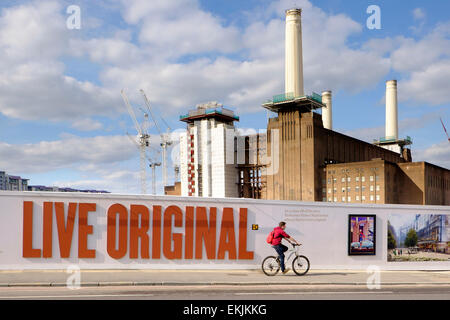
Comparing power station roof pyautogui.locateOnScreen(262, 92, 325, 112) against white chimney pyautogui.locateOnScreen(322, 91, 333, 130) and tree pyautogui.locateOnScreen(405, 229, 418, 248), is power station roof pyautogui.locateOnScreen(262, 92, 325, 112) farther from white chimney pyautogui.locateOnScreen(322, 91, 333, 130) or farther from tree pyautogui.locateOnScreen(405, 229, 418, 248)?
tree pyautogui.locateOnScreen(405, 229, 418, 248)

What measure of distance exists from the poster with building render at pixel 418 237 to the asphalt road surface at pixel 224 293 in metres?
5.59

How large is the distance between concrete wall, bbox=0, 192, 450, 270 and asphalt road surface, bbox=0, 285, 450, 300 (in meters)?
4.53

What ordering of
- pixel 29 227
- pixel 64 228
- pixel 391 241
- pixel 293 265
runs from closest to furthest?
pixel 293 265 → pixel 29 227 → pixel 64 228 → pixel 391 241

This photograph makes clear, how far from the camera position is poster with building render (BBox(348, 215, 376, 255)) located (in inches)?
751

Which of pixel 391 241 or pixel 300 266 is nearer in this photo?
pixel 300 266

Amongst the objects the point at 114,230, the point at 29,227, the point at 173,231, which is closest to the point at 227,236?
the point at 173,231

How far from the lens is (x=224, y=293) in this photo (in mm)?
12023

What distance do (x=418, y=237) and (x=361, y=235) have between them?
9.48ft

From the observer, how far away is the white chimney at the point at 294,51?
94.2 m

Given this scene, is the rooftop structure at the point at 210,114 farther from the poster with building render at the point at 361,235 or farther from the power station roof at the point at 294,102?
the poster with building render at the point at 361,235

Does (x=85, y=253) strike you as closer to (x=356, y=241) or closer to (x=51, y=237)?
(x=51, y=237)

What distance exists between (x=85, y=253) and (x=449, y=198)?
114m

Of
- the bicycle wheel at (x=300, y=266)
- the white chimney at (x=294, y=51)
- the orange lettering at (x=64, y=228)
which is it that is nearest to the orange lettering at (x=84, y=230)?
the orange lettering at (x=64, y=228)

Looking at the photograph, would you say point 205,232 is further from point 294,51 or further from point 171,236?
point 294,51
